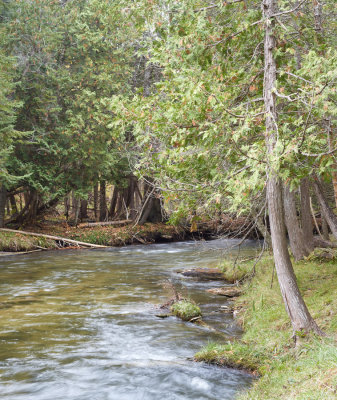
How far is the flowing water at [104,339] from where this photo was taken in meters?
6.04

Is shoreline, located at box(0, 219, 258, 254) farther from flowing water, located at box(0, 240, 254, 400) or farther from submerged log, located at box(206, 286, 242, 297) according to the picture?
submerged log, located at box(206, 286, 242, 297)

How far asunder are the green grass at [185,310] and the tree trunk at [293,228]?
3.39 meters

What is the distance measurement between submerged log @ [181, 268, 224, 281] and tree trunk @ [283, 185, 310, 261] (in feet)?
10.7

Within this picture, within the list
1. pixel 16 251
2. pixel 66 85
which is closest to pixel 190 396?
pixel 16 251

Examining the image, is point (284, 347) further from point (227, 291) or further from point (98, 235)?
point (98, 235)

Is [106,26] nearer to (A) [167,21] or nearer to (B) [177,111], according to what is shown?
(A) [167,21]

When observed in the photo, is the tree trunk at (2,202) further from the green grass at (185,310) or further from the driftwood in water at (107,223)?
the green grass at (185,310)

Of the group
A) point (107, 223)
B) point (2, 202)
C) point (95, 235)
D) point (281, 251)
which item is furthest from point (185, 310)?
point (107, 223)

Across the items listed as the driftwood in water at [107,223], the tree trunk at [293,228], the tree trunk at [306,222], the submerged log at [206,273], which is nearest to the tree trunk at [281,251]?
the tree trunk at [293,228]

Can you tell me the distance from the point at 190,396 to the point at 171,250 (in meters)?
16.3

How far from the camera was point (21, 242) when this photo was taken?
20.4m

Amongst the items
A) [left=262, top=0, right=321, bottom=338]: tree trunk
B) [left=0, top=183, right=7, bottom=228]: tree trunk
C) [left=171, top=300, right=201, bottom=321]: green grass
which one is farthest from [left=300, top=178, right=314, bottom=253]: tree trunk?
[left=0, top=183, right=7, bottom=228]: tree trunk

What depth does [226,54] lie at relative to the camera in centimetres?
755

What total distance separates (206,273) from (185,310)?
5.12 meters
